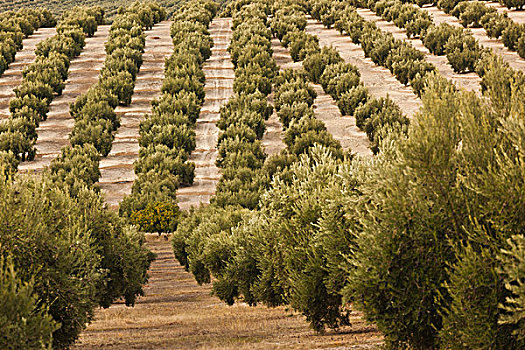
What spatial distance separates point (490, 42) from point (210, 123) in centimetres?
1525

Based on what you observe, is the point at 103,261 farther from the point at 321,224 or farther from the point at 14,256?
the point at 321,224

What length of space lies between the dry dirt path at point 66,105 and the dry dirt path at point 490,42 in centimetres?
1911

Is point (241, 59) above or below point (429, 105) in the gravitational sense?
below

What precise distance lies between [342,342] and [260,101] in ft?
60.7

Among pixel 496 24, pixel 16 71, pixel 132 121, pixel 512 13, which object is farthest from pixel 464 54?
pixel 16 71

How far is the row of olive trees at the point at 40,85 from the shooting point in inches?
966

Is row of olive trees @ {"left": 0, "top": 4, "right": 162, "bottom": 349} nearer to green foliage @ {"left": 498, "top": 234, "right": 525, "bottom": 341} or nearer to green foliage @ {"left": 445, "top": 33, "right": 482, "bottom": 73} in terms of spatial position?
green foliage @ {"left": 498, "top": 234, "right": 525, "bottom": 341}

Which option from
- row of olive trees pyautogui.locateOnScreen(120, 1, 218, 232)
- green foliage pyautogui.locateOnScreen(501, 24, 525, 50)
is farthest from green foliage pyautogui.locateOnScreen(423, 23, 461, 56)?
row of olive trees pyautogui.locateOnScreen(120, 1, 218, 232)

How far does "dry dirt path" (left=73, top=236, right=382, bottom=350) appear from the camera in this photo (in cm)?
873

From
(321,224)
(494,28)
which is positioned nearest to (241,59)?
(494,28)

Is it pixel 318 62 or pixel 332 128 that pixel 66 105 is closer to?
pixel 318 62

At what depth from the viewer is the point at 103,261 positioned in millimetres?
10727

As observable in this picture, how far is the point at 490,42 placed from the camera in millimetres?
30000

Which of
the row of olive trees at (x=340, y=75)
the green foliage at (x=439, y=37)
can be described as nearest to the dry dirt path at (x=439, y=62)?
the green foliage at (x=439, y=37)
